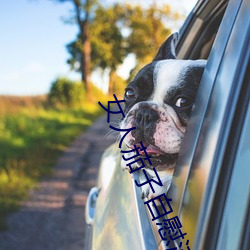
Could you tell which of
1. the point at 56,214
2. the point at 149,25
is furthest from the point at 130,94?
the point at 56,214

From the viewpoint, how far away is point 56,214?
546cm

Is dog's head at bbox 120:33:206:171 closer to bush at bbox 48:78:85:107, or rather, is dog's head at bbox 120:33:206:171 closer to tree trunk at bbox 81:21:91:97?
tree trunk at bbox 81:21:91:97

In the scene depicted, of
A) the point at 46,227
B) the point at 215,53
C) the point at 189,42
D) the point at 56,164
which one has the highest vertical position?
the point at 56,164

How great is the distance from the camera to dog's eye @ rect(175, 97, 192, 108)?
1.43 m

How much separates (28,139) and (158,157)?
844 centimetres

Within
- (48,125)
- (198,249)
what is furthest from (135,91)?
(48,125)

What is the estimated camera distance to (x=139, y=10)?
347cm

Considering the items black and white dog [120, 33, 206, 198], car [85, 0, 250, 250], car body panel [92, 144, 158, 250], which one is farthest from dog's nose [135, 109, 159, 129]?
car body panel [92, 144, 158, 250]

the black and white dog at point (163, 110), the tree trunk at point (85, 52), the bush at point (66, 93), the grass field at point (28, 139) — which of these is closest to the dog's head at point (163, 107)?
the black and white dog at point (163, 110)

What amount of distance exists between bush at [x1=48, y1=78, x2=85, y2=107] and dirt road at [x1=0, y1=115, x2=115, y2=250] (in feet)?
34.7

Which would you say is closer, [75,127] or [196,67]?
[196,67]

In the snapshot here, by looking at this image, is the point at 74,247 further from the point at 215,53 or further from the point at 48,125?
the point at 48,125

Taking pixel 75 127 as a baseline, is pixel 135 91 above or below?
below

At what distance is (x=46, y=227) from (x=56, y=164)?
3.16m
